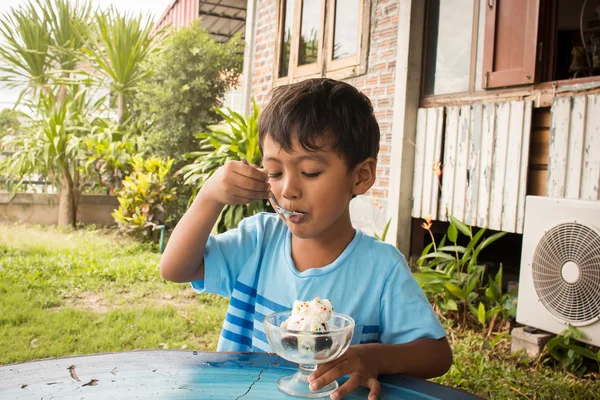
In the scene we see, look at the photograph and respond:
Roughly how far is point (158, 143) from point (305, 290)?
6465 millimetres

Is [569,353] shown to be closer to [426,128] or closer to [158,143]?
[426,128]

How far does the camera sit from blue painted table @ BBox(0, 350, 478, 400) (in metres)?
0.81

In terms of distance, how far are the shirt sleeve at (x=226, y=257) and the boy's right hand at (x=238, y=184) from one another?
17 cm

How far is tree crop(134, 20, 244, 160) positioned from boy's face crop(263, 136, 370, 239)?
→ 248 inches

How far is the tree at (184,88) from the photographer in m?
7.22

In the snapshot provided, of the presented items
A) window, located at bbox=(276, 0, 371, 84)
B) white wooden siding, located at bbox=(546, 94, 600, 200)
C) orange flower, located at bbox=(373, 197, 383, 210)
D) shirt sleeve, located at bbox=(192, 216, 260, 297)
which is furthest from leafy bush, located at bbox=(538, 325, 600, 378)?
window, located at bbox=(276, 0, 371, 84)

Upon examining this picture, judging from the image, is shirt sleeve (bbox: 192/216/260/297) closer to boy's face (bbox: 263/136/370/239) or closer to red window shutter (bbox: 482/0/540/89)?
boy's face (bbox: 263/136/370/239)

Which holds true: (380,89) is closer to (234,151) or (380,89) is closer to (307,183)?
→ (234,151)

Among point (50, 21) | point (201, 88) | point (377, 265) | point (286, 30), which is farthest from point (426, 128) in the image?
point (50, 21)

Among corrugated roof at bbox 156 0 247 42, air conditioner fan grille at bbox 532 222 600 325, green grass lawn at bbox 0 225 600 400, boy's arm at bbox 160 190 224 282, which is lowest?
green grass lawn at bbox 0 225 600 400

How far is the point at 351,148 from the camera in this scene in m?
1.19

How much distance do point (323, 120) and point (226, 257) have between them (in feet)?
1.36

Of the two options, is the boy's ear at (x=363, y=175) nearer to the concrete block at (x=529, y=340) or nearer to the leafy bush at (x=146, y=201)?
the concrete block at (x=529, y=340)

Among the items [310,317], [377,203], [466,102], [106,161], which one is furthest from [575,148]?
[106,161]
